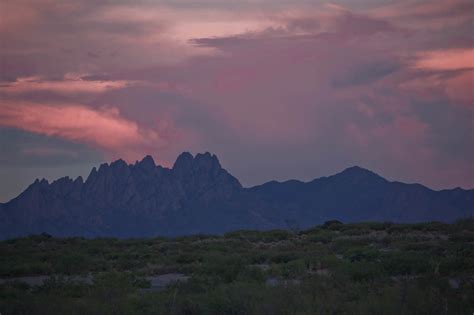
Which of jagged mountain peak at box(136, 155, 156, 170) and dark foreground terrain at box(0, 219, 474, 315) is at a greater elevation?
jagged mountain peak at box(136, 155, 156, 170)

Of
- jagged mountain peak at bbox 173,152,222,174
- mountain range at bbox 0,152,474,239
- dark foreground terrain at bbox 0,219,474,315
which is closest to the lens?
dark foreground terrain at bbox 0,219,474,315

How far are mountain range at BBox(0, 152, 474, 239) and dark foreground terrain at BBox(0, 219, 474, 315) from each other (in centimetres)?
5869

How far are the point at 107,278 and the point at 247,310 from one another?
5264 mm

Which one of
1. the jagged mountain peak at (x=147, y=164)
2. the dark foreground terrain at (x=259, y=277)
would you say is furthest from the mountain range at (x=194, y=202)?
the dark foreground terrain at (x=259, y=277)

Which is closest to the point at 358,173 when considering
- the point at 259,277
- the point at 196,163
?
the point at 196,163

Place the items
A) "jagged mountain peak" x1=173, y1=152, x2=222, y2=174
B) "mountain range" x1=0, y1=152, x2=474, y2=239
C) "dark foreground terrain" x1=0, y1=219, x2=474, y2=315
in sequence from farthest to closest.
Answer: "jagged mountain peak" x1=173, y1=152, x2=222, y2=174 → "mountain range" x1=0, y1=152, x2=474, y2=239 → "dark foreground terrain" x1=0, y1=219, x2=474, y2=315

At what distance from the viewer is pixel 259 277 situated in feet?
91.7

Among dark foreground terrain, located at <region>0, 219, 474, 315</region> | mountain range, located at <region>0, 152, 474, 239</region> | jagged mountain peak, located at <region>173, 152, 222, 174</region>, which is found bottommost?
dark foreground terrain, located at <region>0, 219, 474, 315</region>

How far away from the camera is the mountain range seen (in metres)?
108

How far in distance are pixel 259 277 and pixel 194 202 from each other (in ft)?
304

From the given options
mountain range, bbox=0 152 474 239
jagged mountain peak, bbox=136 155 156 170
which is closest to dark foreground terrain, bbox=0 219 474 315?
mountain range, bbox=0 152 474 239

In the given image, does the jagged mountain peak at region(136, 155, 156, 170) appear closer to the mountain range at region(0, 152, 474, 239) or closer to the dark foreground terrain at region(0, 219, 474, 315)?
the mountain range at region(0, 152, 474, 239)

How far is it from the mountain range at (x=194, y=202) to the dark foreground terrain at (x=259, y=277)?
58.7 m

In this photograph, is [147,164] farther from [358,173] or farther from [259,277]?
[259,277]
